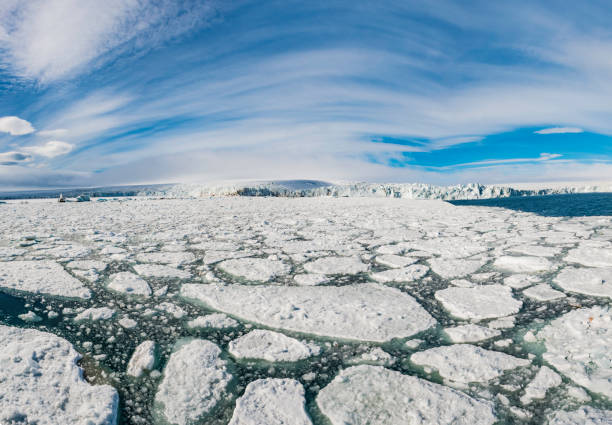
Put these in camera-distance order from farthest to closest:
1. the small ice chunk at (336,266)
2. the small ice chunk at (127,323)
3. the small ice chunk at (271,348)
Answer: the small ice chunk at (336,266), the small ice chunk at (127,323), the small ice chunk at (271,348)

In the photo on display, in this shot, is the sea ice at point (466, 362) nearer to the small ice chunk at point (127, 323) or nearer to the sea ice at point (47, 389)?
the sea ice at point (47, 389)

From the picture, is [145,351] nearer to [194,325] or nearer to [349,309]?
[194,325]

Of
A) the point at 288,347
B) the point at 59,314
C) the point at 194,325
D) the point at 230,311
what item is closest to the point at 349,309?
the point at 288,347

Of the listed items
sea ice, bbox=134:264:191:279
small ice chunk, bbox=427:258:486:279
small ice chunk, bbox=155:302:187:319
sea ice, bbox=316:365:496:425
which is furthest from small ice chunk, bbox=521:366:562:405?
sea ice, bbox=134:264:191:279

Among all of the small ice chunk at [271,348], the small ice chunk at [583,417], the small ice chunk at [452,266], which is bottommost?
the small ice chunk at [583,417]

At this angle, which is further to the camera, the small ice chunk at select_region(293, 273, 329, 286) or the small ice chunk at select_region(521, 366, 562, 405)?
the small ice chunk at select_region(293, 273, 329, 286)

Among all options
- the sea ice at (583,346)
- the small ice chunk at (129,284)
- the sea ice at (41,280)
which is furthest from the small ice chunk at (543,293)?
the sea ice at (41,280)

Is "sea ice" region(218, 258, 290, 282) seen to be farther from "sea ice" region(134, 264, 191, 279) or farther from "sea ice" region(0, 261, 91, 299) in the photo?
"sea ice" region(0, 261, 91, 299)
